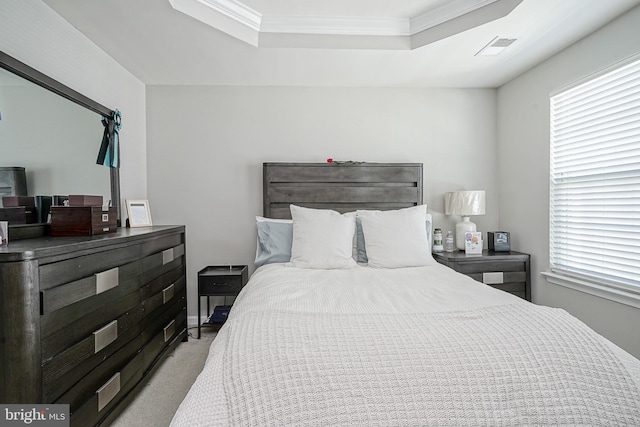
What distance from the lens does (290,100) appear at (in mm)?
3422

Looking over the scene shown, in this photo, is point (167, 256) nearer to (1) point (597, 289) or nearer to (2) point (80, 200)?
(2) point (80, 200)

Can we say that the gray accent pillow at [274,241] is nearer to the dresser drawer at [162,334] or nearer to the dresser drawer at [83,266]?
the dresser drawer at [162,334]

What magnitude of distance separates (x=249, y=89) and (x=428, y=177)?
2.02 meters

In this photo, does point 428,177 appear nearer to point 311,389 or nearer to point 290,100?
point 290,100

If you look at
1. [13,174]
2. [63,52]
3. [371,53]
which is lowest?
[13,174]

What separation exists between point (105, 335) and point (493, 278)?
2971 mm

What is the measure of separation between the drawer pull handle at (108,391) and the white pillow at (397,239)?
6.00 ft

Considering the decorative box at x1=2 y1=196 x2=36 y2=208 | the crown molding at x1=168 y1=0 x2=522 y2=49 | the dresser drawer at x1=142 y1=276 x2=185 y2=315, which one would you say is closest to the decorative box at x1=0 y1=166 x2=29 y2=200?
the decorative box at x1=2 y1=196 x2=36 y2=208

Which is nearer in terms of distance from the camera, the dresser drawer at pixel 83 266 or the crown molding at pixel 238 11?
the dresser drawer at pixel 83 266

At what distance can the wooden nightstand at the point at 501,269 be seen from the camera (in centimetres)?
304

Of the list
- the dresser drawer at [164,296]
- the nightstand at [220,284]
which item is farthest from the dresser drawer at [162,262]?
the nightstand at [220,284]

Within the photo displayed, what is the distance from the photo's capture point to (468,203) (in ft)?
10.6

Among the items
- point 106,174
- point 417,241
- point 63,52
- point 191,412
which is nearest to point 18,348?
point 191,412

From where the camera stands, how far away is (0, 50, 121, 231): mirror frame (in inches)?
66.9
